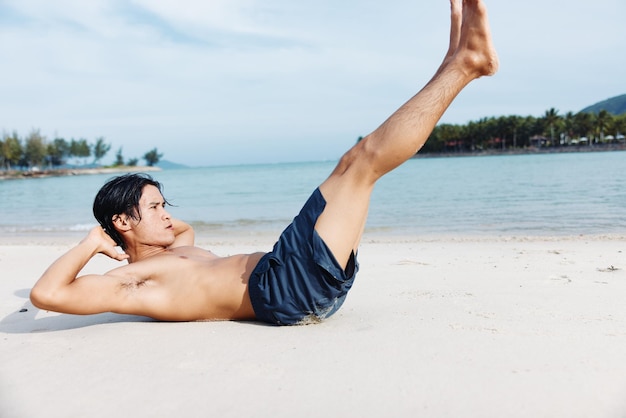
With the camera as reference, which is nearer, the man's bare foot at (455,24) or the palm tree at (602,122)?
the man's bare foot at (455,24)

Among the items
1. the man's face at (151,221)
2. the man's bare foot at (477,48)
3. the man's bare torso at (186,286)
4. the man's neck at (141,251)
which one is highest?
the man's bare foot at (477,48)

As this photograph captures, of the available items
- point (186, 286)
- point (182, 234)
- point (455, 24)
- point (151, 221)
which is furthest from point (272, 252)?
point (455, 24)

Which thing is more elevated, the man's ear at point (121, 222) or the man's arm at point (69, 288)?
the man's ear at point (121, 222)

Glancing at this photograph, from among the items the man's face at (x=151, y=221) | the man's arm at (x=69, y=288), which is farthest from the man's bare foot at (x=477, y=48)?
the man's arm at (x=69, y=288)

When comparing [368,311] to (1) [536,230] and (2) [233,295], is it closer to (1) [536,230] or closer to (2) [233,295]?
(2) [233,295]

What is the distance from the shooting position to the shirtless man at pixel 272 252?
9.68 feet

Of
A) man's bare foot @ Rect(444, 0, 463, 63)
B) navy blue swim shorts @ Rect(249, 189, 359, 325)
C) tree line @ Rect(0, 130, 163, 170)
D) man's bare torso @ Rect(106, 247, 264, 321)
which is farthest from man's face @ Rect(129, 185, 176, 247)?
tree line @ Rect(0, 130, 163, 170)

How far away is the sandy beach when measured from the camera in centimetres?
214

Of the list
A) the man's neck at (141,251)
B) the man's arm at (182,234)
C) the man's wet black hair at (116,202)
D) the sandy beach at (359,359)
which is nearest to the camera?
the sandy beach at (359,359)

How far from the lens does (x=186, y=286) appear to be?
3309mm

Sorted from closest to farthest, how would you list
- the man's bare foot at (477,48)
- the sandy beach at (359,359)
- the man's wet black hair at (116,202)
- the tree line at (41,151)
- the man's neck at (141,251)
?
the sandy beach at (359,359)
the man's bare foot at (477,48)
the man's wet black hair at (116,202)
the man's neck at (141,251)
the tree line at (41,151)

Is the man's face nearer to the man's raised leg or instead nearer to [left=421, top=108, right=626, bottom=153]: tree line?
the man's raised leg

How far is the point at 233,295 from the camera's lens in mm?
3312

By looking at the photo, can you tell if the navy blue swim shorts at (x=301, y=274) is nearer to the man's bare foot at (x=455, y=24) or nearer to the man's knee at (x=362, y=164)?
the man's knee at (x=362, y=164)
